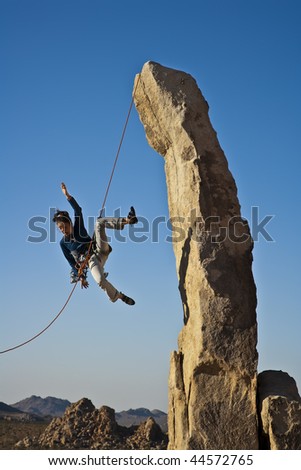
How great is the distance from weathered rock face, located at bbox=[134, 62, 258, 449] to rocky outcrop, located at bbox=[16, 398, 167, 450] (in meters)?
6.92

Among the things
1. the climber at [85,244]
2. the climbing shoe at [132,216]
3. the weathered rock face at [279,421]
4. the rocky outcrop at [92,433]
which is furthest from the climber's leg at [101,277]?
the rocky outcrop at [92,433]

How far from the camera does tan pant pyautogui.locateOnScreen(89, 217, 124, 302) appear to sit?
12258mm

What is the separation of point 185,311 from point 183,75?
13.4 feet

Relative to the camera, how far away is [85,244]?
41.5ft

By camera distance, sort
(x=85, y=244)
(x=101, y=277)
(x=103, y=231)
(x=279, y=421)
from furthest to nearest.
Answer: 1. (x=85, y=244)
2. (x=103, y=231)
3. (x=101, y=277)
4. (x=279, y=421)

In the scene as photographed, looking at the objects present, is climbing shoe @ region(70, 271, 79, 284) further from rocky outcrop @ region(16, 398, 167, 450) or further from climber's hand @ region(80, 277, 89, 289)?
rocky outcrop @ region(16, 398, 167, 450)

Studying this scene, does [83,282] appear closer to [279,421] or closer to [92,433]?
[279,421]

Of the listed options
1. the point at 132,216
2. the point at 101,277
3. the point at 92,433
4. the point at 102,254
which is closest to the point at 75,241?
the point at 102,254

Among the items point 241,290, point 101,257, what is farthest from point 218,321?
point 101,257

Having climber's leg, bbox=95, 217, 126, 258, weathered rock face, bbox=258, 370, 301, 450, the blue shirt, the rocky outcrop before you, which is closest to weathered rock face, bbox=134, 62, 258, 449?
weathered rock face, bbox=258, 370, 301, 450

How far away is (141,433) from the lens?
63.2 feet

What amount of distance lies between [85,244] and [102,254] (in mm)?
400

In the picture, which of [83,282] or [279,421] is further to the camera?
[83,282]

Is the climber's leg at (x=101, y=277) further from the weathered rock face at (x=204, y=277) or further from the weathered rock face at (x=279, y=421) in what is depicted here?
the weathered rock face at (x=279, y=421)
